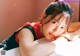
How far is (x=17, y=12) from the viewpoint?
107 cm

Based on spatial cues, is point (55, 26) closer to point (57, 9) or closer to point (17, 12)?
point (57, 9)

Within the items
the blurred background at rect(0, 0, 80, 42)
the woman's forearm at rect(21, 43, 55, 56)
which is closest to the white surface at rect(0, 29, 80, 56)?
the woman's forearm at rect(21, 43, 55, 56)

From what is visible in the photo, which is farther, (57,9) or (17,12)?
(17,12)

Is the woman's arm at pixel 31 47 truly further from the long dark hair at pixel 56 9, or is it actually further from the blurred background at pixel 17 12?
the blurred background at pixel 17 12

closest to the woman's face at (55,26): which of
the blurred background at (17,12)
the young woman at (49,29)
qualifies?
the young woman at (49,29)

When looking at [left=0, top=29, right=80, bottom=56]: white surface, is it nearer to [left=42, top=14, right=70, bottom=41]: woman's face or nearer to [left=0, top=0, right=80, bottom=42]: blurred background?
[left=42, top=14, right=70, bottom=41]: woman's face

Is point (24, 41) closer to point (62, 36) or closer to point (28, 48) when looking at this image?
point (28, 48)

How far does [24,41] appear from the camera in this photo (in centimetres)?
63

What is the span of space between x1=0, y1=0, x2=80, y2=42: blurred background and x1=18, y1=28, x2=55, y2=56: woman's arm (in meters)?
0.33

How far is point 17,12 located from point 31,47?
514 millimetres

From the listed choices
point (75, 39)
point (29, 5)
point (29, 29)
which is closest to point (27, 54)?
point (29, 29)

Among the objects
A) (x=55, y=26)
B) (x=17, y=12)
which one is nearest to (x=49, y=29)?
(x=55, y=26)

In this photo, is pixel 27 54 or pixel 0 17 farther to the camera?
pixel 0 17

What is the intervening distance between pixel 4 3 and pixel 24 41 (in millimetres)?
441
